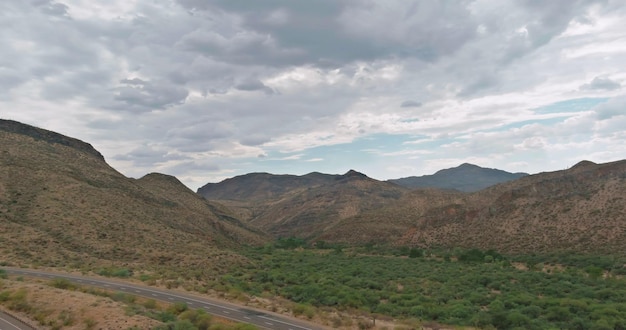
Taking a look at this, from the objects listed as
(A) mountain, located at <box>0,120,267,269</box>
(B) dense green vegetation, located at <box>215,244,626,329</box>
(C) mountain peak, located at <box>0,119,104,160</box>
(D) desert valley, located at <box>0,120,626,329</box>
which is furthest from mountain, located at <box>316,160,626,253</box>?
(C) mountain peak, located at <box>0,119,104,160</box>

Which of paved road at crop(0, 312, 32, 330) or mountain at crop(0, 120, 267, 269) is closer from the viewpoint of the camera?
paved road at crop(0, 312, 32, 330)

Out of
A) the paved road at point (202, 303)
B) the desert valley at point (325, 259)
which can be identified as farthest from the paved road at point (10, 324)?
the paved road at point (202, 303)

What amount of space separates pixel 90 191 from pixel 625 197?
9284cm

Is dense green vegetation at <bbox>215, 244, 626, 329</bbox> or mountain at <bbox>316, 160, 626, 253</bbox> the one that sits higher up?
mountain at <bbox>316, 160, 626, 253</bbox>

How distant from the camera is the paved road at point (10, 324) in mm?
21703

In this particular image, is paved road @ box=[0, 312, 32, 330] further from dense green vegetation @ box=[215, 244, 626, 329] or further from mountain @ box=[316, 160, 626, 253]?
mountain @ box=[316, 160, 626, 253]

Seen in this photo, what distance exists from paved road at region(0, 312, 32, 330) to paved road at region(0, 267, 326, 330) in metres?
11.1

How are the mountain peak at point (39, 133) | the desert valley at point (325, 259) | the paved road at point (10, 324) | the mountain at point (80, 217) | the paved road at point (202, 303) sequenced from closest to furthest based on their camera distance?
the paved road at point (10, 324), the paved road at point (202, 303), the desert valley at point (325, 259), the mountain at point (80, 217), the mountain peak at point (39, 133)

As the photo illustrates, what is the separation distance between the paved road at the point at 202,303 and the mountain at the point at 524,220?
5311 cm

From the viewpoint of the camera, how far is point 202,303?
33.8m

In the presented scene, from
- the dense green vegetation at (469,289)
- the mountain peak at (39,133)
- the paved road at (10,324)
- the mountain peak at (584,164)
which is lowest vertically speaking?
the dense green vegetation at (469,289)

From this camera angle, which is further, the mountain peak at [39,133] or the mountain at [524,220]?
the mountain peak at [39,133]

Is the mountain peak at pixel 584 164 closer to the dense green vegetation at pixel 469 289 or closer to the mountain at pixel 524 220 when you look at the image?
the mountain at pixel 524 220

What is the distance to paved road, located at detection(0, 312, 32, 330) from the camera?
2170cm
